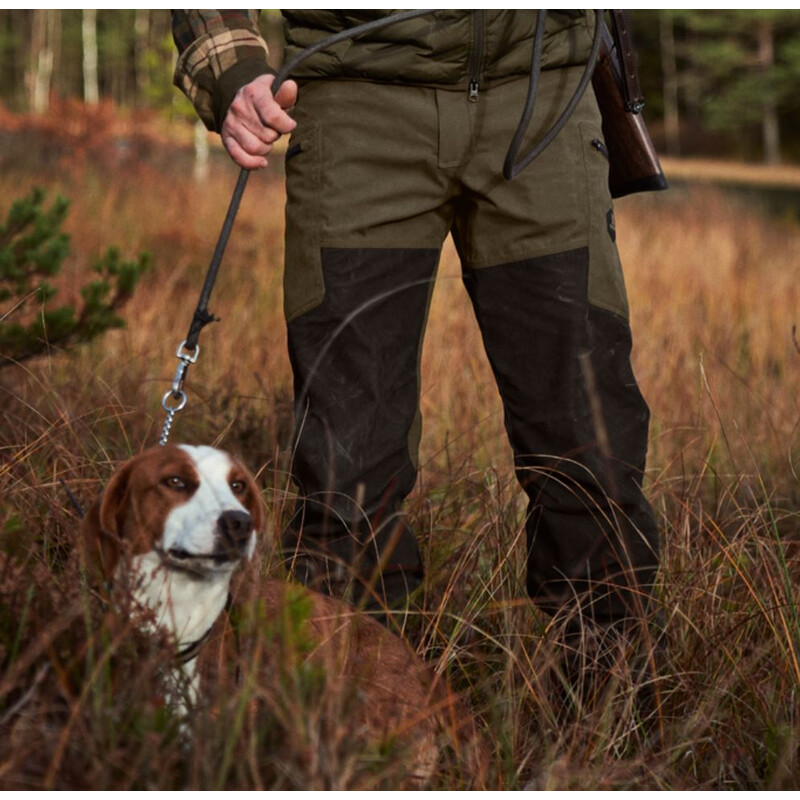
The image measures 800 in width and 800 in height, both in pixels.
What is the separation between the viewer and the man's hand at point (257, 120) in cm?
236

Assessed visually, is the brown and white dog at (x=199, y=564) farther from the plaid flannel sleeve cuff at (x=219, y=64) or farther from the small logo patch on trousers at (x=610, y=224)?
the small logo patch on trousers at (x=610, y=224)

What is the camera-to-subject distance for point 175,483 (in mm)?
2119

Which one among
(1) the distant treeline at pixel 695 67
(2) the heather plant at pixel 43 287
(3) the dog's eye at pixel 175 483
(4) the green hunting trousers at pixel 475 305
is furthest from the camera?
(1) the distant treeline at pixel 695 67

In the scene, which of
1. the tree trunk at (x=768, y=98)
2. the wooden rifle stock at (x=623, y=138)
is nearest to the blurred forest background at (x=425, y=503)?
the wooden rifle stock at (x=623, y=138)

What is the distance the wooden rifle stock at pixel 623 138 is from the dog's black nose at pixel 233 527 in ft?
5.23

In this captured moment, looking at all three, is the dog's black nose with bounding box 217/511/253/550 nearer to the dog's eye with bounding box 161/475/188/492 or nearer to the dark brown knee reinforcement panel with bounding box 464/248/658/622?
the dog's eye with bounding box 161/475/188/492

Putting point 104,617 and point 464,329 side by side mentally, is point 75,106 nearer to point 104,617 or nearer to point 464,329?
point 464,329

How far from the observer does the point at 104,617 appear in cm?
189

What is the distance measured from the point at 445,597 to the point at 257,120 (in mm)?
1204

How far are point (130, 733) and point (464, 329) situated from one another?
4.72m

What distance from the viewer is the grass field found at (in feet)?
5.67

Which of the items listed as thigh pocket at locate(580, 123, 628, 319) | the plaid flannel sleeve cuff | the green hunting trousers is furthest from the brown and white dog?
thigh pocket at locate(580, 123, 628, 319)

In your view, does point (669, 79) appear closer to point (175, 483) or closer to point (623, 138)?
point (623, 138)

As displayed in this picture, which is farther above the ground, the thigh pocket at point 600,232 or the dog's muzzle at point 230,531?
the thigh pocket at point 600,232
